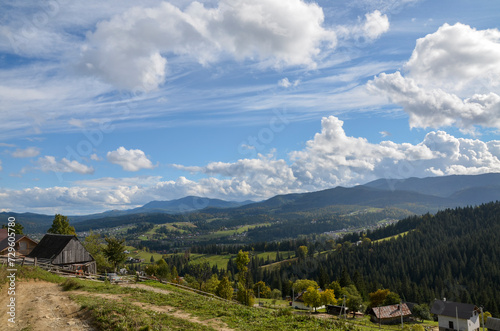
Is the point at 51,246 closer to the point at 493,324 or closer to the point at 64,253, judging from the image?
the point at 64,253

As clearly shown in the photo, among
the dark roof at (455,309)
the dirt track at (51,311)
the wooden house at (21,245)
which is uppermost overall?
the wooden house at (21,245)

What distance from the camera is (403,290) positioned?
126 metres

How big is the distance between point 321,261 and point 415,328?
14224 centimetres

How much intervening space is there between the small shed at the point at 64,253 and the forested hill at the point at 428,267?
324 ft

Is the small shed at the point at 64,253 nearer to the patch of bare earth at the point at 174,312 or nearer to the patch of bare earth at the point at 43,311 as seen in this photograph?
the patch of bare earth at the point at 43,311

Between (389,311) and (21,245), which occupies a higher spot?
(21,245)

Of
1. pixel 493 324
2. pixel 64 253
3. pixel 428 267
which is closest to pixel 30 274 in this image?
pixel 64 253

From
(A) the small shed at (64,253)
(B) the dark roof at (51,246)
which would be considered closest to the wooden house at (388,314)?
(A) the small shed at (64,253)

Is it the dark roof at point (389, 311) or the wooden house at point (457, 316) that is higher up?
the wooden house at point (457, 316)

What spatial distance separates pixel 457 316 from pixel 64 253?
88030 millimetres

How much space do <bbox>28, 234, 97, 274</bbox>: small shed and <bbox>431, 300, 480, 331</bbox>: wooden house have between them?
83.8 meters

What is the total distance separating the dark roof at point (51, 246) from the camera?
167 feet

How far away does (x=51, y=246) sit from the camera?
172ft

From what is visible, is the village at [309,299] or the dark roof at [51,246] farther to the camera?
the dark roof at [51,246]
